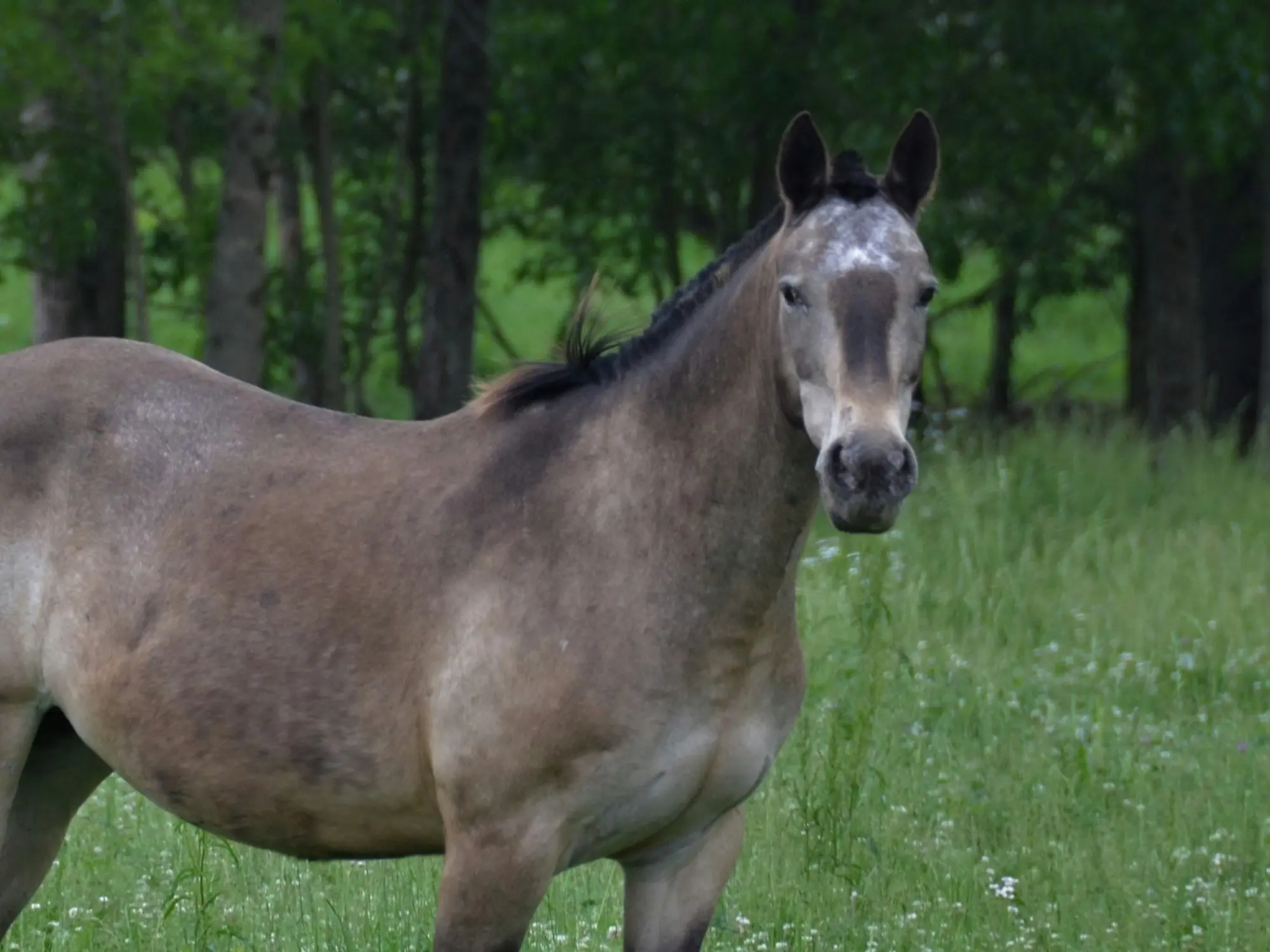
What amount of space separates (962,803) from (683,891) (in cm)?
242

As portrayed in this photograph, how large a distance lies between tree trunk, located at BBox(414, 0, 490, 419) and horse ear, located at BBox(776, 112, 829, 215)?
786cm

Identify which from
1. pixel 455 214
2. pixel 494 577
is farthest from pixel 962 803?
pixel 455 214

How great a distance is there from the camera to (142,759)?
3834 mm

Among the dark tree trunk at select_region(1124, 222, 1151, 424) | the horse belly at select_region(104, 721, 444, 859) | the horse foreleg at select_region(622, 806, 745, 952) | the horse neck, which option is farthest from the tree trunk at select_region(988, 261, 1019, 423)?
the horse belly at select_region(104, 721, 444, 859)

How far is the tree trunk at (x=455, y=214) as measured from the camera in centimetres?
1131

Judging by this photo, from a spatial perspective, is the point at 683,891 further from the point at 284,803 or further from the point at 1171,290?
the point at 1171,290

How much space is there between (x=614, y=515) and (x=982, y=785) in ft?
9.97

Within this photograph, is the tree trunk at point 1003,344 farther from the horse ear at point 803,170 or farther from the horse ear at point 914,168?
the horse ear at point 803,170

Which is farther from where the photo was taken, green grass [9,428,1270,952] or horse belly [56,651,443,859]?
green grass [9,428,1270,952]

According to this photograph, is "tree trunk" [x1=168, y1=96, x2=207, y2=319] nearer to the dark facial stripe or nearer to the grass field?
the grass field

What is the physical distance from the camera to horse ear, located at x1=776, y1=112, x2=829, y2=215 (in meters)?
3.47

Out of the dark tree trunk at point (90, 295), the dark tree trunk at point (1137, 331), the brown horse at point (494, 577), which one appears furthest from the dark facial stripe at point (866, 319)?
the dark tree trunk at point (1137, 331)

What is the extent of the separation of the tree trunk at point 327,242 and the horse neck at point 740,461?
9066 millimetres

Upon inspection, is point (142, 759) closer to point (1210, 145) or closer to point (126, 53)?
point (126, 53)
